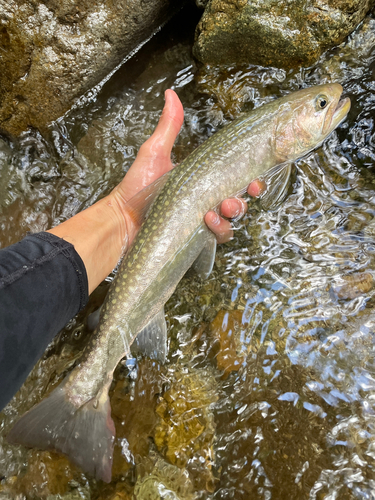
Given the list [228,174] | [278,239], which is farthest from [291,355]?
[228,174]

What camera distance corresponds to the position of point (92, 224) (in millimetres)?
2514

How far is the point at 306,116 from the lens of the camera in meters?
2.30

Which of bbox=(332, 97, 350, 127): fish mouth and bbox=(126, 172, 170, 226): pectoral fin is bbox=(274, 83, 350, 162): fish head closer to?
bbox=(332, 97, 350, 127): fish mouth

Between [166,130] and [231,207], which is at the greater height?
[166,130]

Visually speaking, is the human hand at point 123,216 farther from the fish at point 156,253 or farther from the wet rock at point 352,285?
the wet rock at point 352,285

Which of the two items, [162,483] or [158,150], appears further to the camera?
[158,150]

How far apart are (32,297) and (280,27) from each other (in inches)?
106

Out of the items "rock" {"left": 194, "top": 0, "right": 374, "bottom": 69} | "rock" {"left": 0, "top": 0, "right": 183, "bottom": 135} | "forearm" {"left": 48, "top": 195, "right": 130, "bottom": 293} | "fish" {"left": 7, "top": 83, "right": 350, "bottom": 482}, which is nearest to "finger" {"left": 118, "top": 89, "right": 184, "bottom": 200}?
"forearm" {"left": 48, "top": 195, "right": 130, "bottom": 293}

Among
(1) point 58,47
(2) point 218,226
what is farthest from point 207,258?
(1) point 58,47

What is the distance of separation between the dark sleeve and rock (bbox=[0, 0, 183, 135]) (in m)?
1.75

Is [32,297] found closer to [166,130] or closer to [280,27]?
[166,130]

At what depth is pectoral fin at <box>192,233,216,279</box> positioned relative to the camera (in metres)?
2.36

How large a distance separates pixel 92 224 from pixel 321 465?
7.29 feet

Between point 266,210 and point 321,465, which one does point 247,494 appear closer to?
point 321,465
